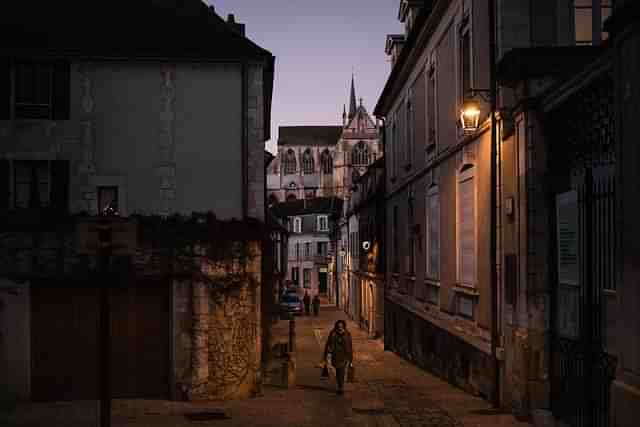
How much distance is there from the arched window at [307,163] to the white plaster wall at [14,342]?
102534 mm

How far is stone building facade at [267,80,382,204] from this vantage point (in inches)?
4269

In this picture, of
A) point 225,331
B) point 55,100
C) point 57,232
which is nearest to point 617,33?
point 225,331

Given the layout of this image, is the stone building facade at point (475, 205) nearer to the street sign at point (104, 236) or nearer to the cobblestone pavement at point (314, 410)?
the cobblestone pavement at point (314, 410)

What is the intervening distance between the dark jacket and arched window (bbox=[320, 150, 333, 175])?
100.0 m

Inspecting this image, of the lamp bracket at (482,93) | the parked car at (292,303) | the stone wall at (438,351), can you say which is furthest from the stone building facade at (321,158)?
the lamp bracket at (482,93)

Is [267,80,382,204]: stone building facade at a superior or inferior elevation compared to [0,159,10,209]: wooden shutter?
superior

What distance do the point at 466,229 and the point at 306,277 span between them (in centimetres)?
6368

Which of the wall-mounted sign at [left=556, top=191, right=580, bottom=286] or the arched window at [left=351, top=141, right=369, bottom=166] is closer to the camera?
the wall-mounted sign at [left=556, top=191, right=580, bottom=286]

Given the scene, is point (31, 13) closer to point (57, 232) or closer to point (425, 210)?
point (57, 232)

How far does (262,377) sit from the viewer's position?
55.9ft

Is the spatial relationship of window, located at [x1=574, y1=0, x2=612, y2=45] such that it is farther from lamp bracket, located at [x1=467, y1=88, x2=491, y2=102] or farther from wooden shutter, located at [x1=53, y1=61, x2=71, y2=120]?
wooden shutter, located at [x1=53, y1=61, x2=71, y2=120]

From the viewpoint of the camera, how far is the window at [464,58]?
599 inches

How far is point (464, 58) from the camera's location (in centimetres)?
1566

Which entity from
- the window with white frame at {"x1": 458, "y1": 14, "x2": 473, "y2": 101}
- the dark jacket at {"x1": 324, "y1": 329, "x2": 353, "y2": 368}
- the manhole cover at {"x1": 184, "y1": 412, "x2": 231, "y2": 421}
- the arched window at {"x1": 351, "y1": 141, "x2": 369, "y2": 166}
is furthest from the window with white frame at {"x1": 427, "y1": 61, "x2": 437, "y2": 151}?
the arched window at {"x1": 351, "y1": 141, "x2": 369, "y2": 166}
